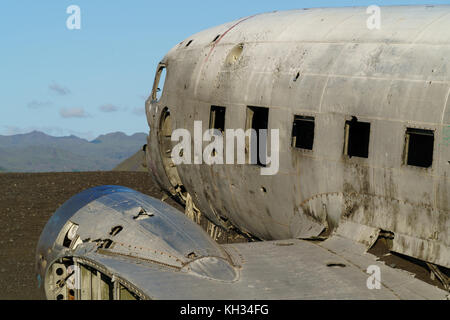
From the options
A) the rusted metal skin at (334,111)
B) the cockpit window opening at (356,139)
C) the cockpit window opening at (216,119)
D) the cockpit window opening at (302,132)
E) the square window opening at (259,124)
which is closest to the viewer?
the rusted metal skin at (334,111)

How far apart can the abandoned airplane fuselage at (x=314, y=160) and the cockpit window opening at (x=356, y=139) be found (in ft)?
0.07

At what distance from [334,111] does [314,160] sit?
1.07m

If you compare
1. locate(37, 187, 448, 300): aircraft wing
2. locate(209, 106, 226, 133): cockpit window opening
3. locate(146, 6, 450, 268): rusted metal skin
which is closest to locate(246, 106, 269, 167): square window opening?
locate(146, 6, 450, 268): rusted metal skin

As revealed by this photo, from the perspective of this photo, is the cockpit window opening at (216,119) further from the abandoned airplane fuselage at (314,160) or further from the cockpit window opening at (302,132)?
the cockpit window opening at (302,132)

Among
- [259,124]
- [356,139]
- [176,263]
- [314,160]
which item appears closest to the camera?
[176,263]

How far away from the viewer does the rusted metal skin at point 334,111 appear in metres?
10.2

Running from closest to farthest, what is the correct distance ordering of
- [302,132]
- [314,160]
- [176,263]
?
[176,263] < [314,160] < [302,132]

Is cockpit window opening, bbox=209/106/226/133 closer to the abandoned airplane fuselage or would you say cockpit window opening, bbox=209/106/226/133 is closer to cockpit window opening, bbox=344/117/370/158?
the abandoned airplane fuselage

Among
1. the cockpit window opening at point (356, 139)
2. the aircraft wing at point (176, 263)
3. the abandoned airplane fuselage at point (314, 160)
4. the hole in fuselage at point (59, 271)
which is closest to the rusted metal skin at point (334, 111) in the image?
the abandoned airplane fuselage at point (314, 160)

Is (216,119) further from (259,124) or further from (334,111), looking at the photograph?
(334,111)

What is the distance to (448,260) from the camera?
392 inches

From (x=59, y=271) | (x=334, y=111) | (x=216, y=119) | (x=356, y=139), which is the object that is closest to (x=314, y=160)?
(x=356, y=139)

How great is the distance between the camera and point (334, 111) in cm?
1154
